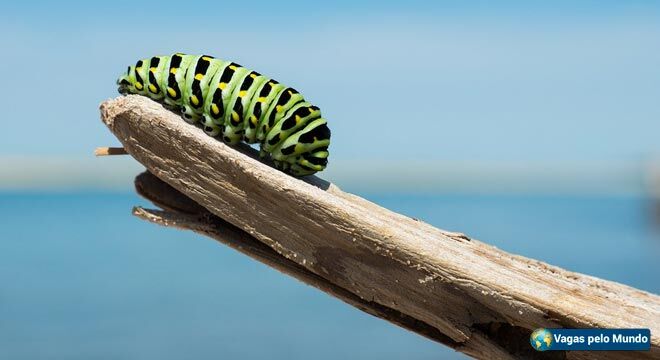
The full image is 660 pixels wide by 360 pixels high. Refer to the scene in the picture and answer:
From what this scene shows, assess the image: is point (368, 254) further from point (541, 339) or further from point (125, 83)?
point (125, 83)

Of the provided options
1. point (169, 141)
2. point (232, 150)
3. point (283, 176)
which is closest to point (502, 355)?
point (283, 176)

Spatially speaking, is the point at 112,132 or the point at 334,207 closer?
the point at 334,207

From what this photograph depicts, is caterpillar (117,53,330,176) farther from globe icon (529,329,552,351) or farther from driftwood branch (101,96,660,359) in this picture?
globe icon (529,329,552,351)

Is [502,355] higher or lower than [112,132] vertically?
lower

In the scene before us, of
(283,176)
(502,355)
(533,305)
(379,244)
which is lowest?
(502,355)

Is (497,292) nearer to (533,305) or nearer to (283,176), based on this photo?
(533,305)

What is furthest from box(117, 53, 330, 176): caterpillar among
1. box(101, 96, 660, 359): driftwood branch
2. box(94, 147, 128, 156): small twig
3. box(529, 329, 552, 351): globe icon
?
box(529, 329, 552, 351): globe icon

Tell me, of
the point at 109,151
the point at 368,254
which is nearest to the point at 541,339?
the point at 368,254
